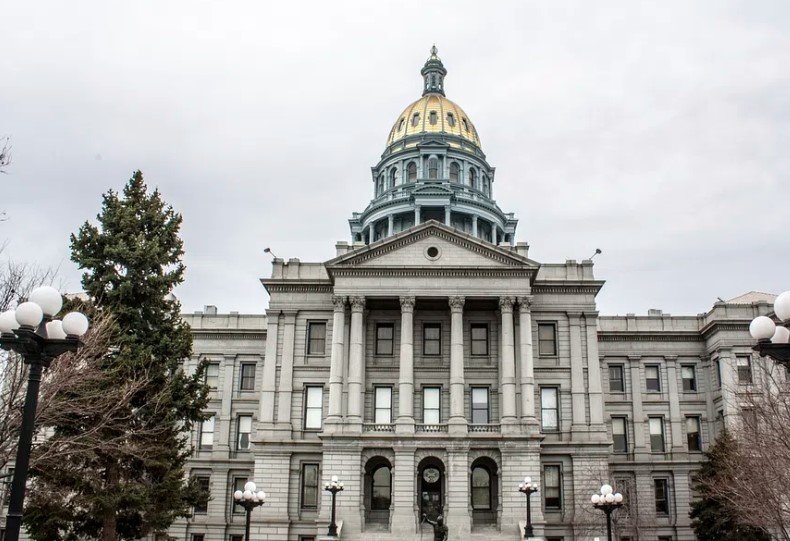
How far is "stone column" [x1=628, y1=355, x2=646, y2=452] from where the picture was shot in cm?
5444

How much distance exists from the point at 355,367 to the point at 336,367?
112 cm

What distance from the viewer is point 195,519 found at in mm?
53406

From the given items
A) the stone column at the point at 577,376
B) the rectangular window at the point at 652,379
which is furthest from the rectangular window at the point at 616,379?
the stone column at the point at 577,376

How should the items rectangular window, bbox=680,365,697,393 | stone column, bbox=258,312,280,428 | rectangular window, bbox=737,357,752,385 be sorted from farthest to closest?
1. rectangular window, bbox=680,365,697,393
2. rectangular window, bbox=737,357,752,385
3. stone column, bbox=258,312,280,428

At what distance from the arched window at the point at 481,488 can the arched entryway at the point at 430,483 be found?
177 centimetres

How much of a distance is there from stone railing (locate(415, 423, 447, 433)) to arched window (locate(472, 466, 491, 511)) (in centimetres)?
321

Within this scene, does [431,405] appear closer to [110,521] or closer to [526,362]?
[526,362]

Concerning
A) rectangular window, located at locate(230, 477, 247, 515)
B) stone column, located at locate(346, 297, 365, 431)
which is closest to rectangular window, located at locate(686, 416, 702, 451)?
stone column, located at locate(346, 297, 365, 431)

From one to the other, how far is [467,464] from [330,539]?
8430mm

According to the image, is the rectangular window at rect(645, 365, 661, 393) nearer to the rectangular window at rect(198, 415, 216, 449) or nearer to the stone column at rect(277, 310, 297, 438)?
the stone column at rect(277, 310, 297, 438)

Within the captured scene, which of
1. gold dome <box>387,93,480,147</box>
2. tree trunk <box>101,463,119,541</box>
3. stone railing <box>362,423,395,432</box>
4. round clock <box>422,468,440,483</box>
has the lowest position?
tree trunk <box>101,463,119,541</box>

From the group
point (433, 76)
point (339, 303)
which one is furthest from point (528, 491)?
point (433, 76)

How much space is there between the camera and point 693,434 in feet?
181

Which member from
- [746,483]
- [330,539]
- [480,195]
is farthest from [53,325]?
[480,195]
